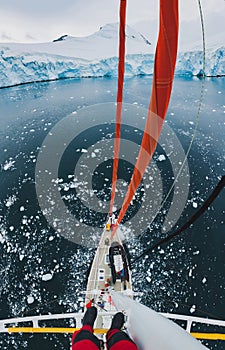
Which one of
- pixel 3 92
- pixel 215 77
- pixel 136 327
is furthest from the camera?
pixel 215 77

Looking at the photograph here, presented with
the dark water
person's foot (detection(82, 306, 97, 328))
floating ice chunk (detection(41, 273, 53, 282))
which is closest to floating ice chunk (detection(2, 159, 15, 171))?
the dark water

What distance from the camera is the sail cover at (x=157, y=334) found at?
0.78m

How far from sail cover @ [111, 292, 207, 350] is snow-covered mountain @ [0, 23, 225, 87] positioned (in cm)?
2118

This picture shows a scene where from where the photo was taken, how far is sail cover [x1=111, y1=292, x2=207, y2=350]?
2.55ft

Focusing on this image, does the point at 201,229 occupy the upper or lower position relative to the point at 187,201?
lower

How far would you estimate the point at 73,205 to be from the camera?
209 inches

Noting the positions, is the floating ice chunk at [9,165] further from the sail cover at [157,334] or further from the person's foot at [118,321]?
the sail cover at [157,334]

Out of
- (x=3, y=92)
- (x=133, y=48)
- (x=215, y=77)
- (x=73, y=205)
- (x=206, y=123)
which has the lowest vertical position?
(x=73, y=205)

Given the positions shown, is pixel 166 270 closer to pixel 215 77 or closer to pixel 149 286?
pixel 149 286

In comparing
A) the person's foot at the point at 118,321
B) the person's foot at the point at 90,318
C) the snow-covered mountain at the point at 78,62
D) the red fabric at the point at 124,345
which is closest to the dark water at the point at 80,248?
the person's foot at the point at 90,318

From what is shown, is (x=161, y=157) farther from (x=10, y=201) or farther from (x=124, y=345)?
(x=124, y=345)

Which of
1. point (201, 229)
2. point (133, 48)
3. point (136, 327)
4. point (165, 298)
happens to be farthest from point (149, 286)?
point (133, 48)

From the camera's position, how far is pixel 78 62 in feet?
69.3

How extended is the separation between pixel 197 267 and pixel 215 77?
23504mm
